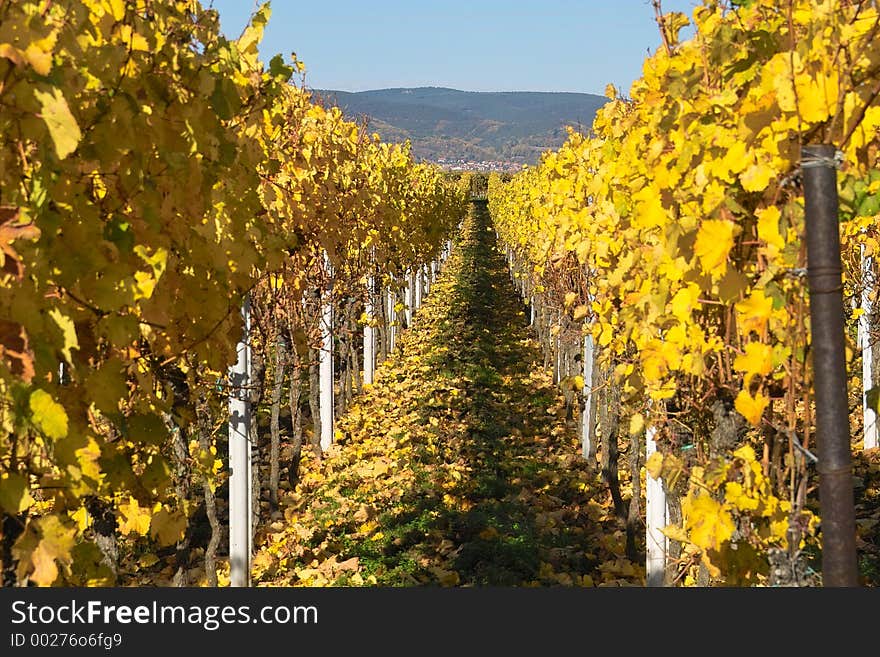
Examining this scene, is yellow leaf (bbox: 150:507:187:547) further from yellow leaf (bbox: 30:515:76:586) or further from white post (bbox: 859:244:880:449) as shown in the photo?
white post (bbox: 859:244:880:449)

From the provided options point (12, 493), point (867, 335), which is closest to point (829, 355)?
point (12, 493)

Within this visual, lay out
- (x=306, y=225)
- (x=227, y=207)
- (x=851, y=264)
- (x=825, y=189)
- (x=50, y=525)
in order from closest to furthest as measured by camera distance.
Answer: (x=50, y=525) → (x=825, y=189) → (x=227, y=207) → (x=306, y=225) → (x=851, y=264)

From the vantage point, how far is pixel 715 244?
2553mm

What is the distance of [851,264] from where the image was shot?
292 inches

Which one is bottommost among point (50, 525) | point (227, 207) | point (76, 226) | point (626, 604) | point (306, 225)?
point (626, 604)

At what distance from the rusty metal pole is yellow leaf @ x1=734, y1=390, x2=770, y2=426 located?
534mm

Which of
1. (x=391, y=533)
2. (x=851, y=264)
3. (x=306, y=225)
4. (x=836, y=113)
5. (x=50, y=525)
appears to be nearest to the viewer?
(x=50, y=525)

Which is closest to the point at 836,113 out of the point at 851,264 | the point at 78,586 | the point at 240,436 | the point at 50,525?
the point at 50,525

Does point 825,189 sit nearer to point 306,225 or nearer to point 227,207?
point 227,207

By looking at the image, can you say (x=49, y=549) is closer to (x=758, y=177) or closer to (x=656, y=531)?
(x=758, y=177)

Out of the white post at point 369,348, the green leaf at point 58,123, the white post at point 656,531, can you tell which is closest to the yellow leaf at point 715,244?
the green leaf at point 58,123

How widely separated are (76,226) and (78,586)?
95 cm

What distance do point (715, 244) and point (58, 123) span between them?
70.0 inches

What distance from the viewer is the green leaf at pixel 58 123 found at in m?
1.72
